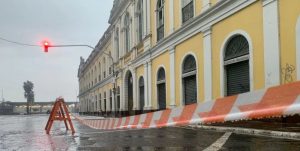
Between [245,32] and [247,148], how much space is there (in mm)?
6748

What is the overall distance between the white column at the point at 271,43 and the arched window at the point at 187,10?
21.2 feet

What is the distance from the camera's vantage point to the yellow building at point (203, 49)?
11.9 m

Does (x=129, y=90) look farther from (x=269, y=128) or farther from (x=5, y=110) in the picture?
(x=5, y=110)

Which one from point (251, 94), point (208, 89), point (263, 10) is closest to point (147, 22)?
point (208, 89)

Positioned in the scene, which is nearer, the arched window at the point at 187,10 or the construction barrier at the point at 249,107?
the construction barrier at the point at 249,107

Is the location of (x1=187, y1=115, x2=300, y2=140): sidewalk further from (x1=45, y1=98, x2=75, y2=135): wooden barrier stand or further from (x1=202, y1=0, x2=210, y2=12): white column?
(x1=45, y1=98, x2=75, y2=135): wooden barrier stand

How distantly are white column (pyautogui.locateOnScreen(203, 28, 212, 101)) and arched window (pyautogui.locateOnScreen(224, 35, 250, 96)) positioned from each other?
1124mm

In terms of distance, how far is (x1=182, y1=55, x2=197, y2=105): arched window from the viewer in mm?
18861

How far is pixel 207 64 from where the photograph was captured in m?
16.9

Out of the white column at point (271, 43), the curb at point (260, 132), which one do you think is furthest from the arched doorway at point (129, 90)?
the white column at point (271, 43)

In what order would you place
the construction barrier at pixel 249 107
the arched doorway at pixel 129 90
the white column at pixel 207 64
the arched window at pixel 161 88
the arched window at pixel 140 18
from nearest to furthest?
the construction barrier at pixel 249 107, the white column at pixel 207 64, the arched window at pixel 161 88, the arched window at pixel 140 18, the arched doorway at pixel 129 90

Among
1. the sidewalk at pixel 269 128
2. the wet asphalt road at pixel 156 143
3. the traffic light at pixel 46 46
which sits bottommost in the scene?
the wet asphalt road at pixel 156 143

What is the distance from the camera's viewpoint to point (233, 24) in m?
14.7

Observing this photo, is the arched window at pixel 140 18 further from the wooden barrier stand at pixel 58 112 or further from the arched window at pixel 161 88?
the wooden barrier stand at pixel 58 112
